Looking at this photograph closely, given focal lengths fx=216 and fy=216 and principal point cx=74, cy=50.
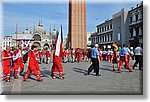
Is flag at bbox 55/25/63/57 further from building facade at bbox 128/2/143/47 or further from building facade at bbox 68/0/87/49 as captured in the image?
building facade at bbox 128/2/143/47

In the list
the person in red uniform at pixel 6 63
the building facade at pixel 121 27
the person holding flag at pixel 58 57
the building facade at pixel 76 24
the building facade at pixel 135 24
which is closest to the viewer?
the person in red uniform at pixel 6 63

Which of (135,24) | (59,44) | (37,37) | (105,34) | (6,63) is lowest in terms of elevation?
(6,63)

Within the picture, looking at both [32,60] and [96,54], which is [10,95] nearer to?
[32,60]

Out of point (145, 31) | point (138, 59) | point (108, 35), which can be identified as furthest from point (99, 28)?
point (145, 31)

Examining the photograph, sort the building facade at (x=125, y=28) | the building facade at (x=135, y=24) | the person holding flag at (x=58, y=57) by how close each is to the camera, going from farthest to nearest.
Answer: the building facade at (x=125, y=28) → the building facade at (x=135, y=24) → the person holding flag at (x=58, y=57)

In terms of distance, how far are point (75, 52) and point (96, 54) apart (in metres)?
13.0

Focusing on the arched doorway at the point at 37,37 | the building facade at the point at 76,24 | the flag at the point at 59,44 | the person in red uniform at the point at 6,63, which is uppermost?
the arched doorway at the point at 37,37

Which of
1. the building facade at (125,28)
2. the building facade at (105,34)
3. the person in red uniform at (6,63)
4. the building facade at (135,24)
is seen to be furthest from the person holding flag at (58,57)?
the building facade at (105,34)

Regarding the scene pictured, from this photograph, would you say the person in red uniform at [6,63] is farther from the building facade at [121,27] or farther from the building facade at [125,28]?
the building facade at [121,27]

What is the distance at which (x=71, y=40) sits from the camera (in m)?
38.3

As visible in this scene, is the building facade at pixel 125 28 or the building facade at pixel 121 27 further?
the building facade at pixel 121 27

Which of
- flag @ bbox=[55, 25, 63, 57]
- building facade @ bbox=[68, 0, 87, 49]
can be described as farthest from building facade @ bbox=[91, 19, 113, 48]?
flag @ bbox=[55, 25, 63, 57]

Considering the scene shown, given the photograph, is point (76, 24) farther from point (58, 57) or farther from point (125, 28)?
point (58, 57)

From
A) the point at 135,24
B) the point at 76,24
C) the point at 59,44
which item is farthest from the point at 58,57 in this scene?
the point at 135,24
